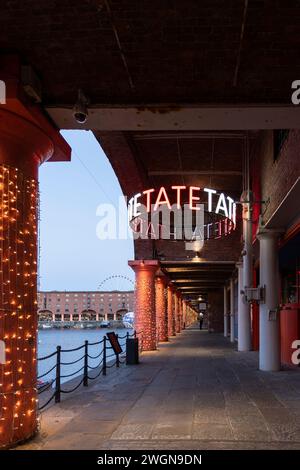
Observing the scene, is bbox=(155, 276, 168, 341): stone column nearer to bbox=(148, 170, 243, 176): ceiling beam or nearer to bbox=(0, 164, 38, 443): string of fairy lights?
bbox=(148, 170, 243, 176): ceiling beam

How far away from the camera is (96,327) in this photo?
188m

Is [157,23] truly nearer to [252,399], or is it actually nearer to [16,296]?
[16,296]

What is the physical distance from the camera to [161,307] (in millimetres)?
33094

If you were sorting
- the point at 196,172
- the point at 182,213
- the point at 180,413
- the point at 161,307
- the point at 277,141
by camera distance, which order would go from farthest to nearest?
the point at 161,307
the point at 196,172
the point at 182,213
the point at 277,141
the point at 180,413

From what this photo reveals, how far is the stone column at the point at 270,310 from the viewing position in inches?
640

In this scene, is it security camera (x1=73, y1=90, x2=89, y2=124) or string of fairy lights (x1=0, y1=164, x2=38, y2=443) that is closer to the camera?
string of fairy lights (x1=0, y1=164, x2=38, y2=443)

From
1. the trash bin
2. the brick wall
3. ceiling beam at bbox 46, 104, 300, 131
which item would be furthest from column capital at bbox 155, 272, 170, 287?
ceiling beam at bbox 46, 104, 300, 131

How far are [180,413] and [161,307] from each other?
23642 mm

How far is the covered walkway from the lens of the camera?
7379 mm

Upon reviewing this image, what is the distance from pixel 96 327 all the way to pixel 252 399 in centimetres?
18027

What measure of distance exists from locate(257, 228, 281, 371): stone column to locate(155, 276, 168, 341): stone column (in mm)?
15465

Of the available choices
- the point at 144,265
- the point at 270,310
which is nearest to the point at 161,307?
the point at 144,265

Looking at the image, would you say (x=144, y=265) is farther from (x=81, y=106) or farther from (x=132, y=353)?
(x=81, y=106)
